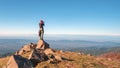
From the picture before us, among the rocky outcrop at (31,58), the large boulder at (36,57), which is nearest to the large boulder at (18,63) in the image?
the rocky outcrop at (31,58)

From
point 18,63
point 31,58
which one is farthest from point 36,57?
point 18,63

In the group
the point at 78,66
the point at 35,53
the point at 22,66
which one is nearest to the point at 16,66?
the point at 22,66

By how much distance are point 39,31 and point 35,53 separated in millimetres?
12463

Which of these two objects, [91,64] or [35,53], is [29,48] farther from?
[91,64]

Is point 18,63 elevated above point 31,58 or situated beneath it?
elevated above

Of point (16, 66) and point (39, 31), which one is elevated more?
point (39, 31)

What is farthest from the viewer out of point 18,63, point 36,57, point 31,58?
point 36,57

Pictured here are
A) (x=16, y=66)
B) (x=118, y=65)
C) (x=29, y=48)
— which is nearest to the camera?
(x=16, y=66)

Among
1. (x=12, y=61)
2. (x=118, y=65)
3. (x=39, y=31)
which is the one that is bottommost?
(x=118, y=65)

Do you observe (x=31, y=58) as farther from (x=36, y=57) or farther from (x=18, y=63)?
(x=18, y=63)

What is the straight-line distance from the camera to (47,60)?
2988cm

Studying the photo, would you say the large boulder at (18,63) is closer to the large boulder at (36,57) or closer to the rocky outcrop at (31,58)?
the rocky outcrop at (31,58)

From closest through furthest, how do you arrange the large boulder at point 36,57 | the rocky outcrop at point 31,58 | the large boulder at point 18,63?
the large boulder at point 18,63
the rocky outcrop at point 31,58
the large boulder at point 36,57

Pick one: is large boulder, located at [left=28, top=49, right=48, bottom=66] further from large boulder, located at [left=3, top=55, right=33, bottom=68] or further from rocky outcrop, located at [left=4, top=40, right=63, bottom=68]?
large boulder, located at [left=3, top=55, right=33, bottom=68]
